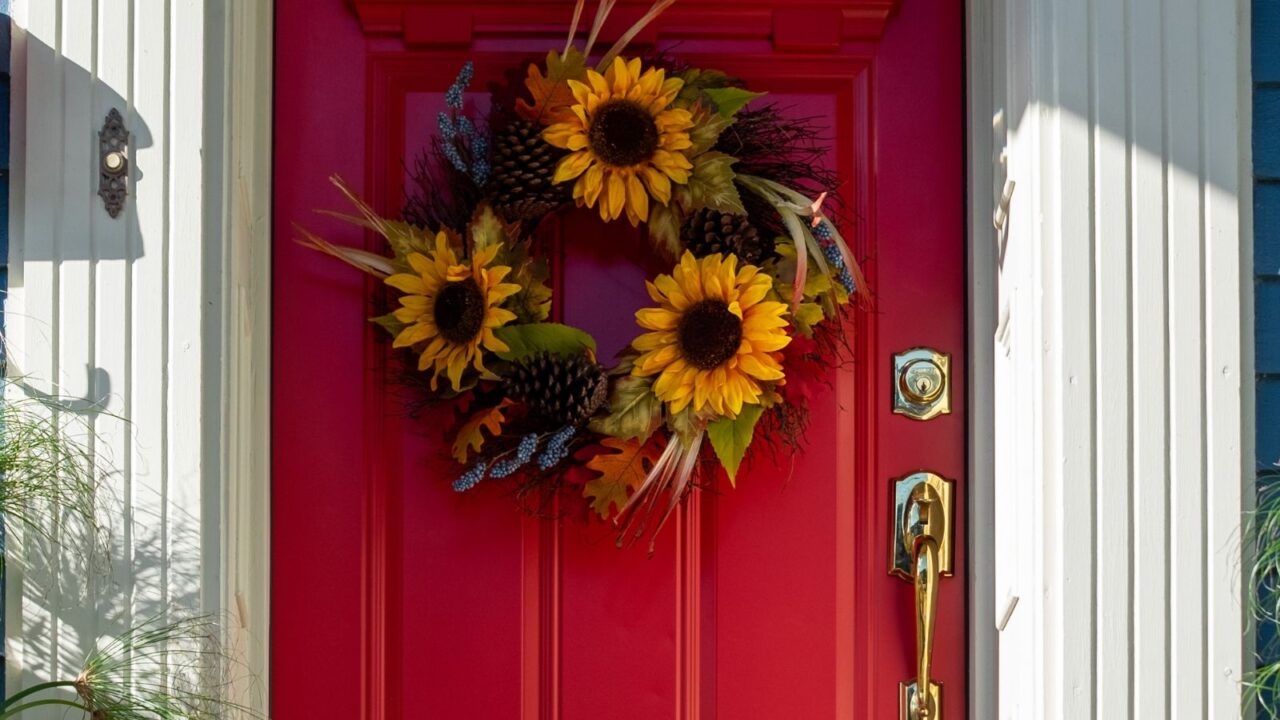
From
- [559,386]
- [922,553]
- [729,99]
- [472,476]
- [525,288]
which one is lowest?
[922,553]

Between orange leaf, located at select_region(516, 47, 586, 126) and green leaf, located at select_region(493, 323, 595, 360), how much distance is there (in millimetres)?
253

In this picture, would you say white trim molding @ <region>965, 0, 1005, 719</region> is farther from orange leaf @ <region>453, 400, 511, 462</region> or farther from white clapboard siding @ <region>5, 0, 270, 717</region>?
white clapboard siding @ <region>5, 0, 270, 717</region>

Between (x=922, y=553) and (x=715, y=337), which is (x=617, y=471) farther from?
(x=922, y=553)

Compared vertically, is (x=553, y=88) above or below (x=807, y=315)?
above

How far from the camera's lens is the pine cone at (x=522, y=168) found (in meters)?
1.70

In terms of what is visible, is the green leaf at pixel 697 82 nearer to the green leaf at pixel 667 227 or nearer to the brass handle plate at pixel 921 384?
the green leaf at pixel 667 227

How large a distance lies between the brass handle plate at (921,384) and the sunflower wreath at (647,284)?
0.13 m

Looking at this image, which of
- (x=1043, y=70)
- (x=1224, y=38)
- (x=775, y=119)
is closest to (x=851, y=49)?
(x=775, y=119)

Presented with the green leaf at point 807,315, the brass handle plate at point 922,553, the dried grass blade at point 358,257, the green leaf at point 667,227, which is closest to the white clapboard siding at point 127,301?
the dried grass blade at point 358,257

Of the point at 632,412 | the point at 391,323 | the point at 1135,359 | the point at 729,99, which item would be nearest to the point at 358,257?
the point at 391,323

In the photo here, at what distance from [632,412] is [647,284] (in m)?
0.16

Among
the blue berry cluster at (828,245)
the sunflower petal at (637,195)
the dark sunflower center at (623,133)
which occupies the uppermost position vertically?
the dark sunflower center at (623,133)

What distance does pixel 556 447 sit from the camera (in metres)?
1.68

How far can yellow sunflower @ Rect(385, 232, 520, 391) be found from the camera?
168cm
